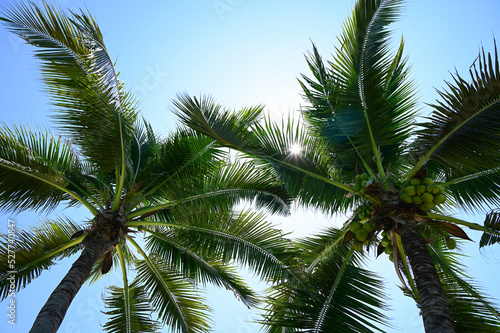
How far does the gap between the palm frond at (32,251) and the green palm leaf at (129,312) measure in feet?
4.20

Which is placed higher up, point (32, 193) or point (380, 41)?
point (380, 41)

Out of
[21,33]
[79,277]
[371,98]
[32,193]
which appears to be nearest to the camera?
[79,277]

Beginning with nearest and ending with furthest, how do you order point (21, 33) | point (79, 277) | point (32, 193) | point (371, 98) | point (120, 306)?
1. point (79, 277)
2. point (371, 98)
3. point (21, 33)
4. point (32, 193)
5. point (120, 306)

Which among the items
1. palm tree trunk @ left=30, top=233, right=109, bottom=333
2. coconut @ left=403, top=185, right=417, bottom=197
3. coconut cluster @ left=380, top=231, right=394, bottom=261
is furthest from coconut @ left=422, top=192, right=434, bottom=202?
palm tree trunk @ left=30, top=233, right=109, bottom=333

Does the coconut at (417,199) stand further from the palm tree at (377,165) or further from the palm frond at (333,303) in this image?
the palm frond at (333,303)

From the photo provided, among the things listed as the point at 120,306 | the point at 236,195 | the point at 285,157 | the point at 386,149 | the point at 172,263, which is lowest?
the point at 120,306

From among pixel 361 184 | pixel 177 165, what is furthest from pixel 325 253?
pixel 177 165

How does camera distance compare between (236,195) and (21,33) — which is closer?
(21,33)

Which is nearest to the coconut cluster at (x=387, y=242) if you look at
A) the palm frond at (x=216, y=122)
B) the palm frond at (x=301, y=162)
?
the palm frond at (x=301, y=162)

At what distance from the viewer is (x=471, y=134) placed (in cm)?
559

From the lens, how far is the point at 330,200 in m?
7.07

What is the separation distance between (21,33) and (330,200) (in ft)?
19.0

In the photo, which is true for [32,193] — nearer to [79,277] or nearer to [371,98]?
[79,277]

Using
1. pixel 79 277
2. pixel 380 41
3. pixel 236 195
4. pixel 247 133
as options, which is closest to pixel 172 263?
pixel 236 195
